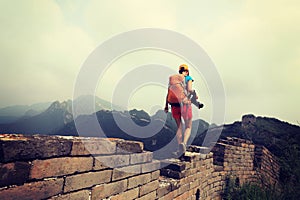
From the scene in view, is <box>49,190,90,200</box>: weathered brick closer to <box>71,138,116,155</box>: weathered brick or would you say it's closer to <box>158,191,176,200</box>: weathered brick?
<box>71,138,116,155</box>: weathered brick

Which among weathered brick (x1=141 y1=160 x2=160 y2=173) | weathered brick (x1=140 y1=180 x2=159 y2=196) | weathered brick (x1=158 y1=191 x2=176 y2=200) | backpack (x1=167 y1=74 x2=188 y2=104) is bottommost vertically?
weathered brick (x1=158 y1=191 x2=176 y2=200)

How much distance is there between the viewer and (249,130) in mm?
14016

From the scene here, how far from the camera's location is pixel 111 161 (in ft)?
5.98

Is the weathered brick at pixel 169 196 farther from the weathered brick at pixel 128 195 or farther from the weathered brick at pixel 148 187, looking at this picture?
the weathered brick at pixel 128 195

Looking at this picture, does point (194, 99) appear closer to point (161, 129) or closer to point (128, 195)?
point (128, 195)

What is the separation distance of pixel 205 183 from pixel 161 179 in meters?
2.27

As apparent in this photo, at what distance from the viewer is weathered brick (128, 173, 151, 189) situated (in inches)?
82.9

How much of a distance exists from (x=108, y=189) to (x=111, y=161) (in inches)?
9.4

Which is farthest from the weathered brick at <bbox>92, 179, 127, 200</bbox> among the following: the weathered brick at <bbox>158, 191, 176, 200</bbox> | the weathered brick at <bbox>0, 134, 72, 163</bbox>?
the weathered brick at <bbox>158, 191, 176, 200</bbox>

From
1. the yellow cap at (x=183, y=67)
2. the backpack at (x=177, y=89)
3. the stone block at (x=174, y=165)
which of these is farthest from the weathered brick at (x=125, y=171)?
the yellow cap at (x=183, y=67)

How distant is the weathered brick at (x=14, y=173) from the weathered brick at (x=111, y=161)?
22.2 inches

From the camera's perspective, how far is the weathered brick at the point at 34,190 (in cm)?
109

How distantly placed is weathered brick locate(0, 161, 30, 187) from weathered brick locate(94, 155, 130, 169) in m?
0.56

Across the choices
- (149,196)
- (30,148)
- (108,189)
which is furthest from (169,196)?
(30,148)
